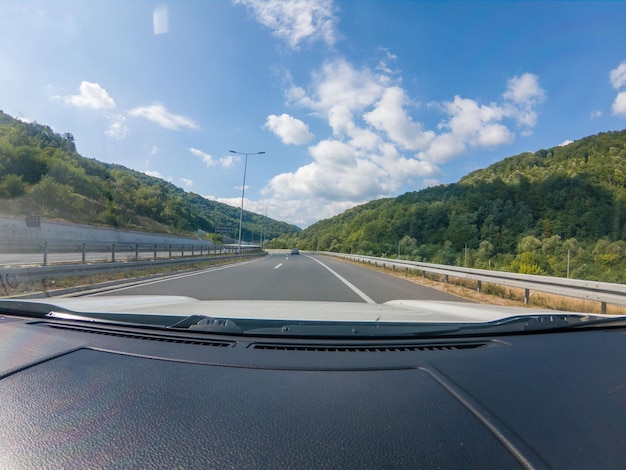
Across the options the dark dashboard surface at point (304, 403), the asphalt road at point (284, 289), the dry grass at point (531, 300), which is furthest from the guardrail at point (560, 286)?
the dark dashboard surface at point (304, 403)

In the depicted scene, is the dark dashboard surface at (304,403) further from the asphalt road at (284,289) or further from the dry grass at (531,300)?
the dry grass at (531,300)

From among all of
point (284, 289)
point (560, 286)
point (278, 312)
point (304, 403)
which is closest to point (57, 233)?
point (284, 289)

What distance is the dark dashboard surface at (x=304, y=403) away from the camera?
4.79 feet

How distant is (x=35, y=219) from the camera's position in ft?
84.9

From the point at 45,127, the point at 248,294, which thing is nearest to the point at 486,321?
the point at 248,294

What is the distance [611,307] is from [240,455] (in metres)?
9.85

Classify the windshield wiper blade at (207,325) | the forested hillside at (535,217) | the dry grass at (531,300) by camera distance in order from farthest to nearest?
the forested hillside at (535,217) < the dry grass at (531,300) < the windshield wiper blade at (207,325)

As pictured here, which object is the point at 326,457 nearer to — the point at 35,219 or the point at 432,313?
the point at 432,313

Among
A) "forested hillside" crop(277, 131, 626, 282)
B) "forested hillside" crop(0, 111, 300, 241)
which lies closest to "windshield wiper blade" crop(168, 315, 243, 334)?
"forested hillside" crop(277, 131, 626, 282)

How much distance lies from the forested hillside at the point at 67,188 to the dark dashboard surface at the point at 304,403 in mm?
55153

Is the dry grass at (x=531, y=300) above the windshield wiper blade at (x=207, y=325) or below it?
below

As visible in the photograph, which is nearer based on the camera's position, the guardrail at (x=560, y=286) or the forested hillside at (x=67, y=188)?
A: the guardrail at (x=560, y=286)

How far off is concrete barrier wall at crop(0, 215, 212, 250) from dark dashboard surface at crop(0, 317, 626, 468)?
93.9 ft

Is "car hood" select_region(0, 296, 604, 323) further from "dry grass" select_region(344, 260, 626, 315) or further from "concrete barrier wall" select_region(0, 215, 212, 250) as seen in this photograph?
"concrete barrier wall" select_region(0, 215, 212, 250)
